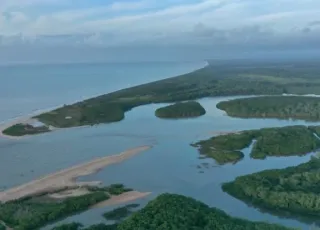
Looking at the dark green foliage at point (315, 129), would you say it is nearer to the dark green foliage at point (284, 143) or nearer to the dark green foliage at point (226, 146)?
the dark green foliage at point (284, 143)

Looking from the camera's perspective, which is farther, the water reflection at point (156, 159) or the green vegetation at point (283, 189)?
the water reflection at point (156, 159)

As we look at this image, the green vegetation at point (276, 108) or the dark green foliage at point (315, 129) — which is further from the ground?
the green vegetation at point (276, 108)

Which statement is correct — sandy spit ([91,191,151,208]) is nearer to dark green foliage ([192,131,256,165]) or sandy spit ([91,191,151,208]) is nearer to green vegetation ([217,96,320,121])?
dark green foliage ([192,131,256,165])

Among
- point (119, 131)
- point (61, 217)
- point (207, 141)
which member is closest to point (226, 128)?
point (207, 141)

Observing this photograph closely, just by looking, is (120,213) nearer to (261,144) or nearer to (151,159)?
(151,159)

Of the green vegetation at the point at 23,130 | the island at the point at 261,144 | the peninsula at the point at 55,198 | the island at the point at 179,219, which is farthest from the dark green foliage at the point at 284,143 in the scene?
the green vegetation at the point at 23,130

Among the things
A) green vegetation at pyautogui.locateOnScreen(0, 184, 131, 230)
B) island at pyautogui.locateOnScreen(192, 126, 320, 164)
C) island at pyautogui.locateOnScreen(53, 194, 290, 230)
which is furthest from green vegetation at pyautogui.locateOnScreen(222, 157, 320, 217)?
green vegetation at pyautogui.locateOnScreen(0, 184, 131, 230)
